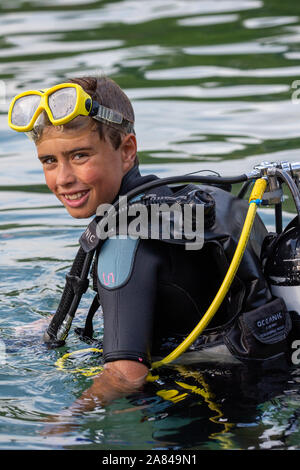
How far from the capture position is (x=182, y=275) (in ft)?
10.1

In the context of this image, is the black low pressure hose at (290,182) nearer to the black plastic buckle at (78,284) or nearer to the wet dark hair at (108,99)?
the wet dark hair at (108,99)

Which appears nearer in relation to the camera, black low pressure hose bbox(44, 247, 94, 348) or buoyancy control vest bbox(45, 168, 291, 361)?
buoyancy control vest bbox(45, 168, 291, 361)

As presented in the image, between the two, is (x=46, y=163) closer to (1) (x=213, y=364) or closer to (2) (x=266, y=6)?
(1) (x=213, y=364)

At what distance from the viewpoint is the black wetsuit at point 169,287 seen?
2984mm

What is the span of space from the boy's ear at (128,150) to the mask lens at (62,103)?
0.27 metres

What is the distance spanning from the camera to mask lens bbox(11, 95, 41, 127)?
324 cm

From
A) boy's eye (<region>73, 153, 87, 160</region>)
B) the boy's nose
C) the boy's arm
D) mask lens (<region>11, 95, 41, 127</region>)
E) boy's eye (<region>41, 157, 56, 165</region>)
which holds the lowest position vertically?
the boy's arm

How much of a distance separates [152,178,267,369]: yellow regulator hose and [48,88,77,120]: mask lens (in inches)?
27.3

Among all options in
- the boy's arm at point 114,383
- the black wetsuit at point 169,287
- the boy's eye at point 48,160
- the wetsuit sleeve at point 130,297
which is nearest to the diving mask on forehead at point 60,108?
the boy's eye at point 48,160

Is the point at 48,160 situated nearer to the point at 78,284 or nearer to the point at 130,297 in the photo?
the point at 78,284

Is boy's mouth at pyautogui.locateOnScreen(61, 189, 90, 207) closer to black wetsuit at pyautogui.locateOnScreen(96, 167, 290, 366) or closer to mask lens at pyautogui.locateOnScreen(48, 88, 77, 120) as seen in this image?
black wetsuit at pyautogui.locateOnScreen(96, 167, 290, 366)

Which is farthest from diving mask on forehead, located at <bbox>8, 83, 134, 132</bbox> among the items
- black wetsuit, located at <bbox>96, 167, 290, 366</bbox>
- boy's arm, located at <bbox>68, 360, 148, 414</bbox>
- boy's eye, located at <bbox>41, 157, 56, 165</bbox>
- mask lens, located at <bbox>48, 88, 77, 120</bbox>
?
boy's arm, located at <bbox>68, 360, 148, 414</bbox>

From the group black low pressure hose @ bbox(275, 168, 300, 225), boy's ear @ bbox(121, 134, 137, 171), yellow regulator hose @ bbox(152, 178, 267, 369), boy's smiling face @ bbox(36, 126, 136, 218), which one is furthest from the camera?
boy's ear @ bbox(121, 134, 137, 171)
